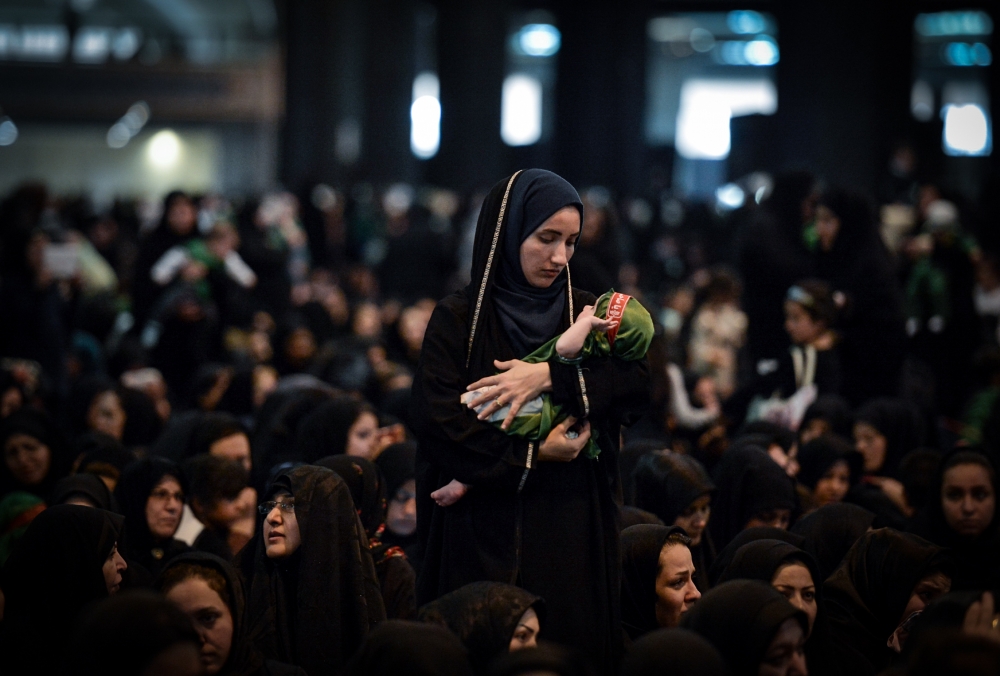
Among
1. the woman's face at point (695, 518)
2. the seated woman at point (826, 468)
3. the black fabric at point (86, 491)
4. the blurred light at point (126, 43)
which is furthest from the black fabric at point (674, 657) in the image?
the blurred light at point (126, 43)

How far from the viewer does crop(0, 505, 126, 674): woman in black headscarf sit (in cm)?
381

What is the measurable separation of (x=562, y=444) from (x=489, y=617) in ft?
1.53

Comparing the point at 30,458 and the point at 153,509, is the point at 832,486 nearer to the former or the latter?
the point at 153,509

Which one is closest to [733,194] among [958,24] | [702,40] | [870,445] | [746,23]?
[870,445]

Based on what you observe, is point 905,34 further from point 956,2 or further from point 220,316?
point 220,316

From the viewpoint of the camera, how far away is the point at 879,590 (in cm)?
413

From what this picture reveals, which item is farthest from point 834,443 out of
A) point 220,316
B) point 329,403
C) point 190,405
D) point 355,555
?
point 220,316

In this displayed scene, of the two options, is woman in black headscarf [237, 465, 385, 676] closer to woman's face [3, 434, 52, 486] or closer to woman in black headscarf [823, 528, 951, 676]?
woman in black headscarf [823, 528, 951, 676]

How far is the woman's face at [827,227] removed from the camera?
7000mm

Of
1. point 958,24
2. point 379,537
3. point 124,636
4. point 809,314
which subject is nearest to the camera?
point 124,636

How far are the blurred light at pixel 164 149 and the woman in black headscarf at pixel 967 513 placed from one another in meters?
26.8

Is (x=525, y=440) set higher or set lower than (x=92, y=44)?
lower

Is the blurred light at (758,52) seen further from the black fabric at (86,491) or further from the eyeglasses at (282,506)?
the eyeglasses at (282,506)

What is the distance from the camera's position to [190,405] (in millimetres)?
7770
